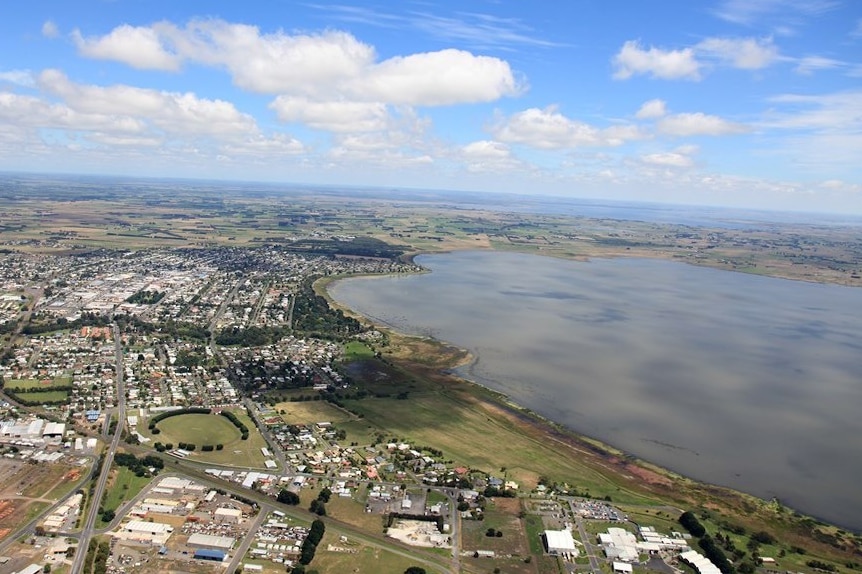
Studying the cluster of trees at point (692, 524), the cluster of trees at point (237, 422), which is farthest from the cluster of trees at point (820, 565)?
the cluster of trees at point (237, 422)

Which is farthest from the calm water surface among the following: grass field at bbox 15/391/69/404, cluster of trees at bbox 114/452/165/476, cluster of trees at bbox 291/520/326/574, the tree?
grass field at bbox 15/391/69/404

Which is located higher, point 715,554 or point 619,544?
point 715,554

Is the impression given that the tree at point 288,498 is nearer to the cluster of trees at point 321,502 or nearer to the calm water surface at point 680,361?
the cluster of trees at point 321,502

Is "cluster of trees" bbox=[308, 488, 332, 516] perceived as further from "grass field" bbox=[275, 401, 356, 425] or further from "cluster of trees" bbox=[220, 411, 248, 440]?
"grass field" bbox=[275, 401, 356, 425]

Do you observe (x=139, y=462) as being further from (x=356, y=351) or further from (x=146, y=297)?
(x=146, y=297)

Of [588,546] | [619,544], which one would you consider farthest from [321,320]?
[619,544]

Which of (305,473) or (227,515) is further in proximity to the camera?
(305,473)
